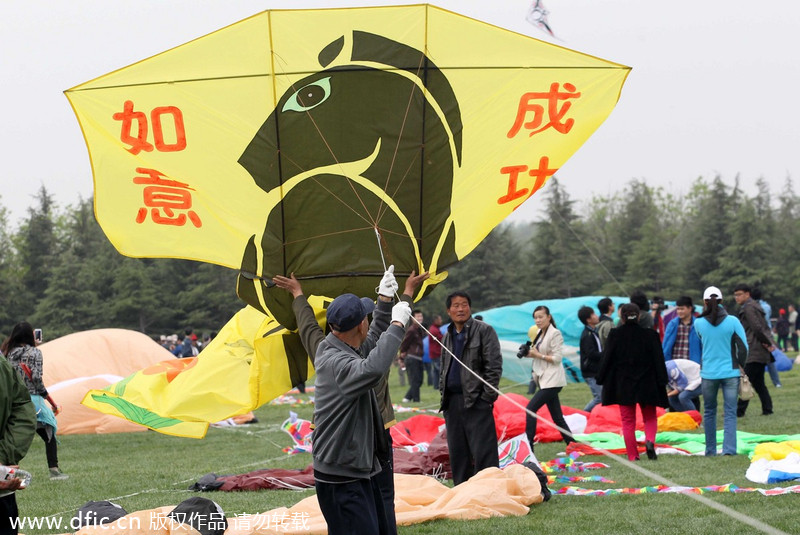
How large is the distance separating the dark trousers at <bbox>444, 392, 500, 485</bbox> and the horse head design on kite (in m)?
1.91

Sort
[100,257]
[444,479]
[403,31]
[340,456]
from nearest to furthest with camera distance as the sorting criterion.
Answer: [340,456] → [403,31] → [444,479] → [100,257]

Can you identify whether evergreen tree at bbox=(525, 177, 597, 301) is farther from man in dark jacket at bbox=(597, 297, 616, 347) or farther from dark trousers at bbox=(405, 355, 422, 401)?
man in dark jacket at bbox=(597, 297, 616, 347)

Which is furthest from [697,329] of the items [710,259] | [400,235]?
[710,259]

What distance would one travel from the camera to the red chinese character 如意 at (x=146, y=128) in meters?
7.14

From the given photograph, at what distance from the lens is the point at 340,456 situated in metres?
→ 5.17

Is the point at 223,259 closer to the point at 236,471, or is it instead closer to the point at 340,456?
the point at 340,456

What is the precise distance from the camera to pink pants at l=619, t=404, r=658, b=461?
434 inches

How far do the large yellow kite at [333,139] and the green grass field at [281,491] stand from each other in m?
2.33

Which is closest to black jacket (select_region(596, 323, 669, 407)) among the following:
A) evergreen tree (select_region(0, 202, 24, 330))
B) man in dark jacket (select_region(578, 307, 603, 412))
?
man in dark jacket (select_region(578, 307, 603, 412))

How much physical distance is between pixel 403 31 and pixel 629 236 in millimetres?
54853

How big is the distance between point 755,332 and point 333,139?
32.4ft

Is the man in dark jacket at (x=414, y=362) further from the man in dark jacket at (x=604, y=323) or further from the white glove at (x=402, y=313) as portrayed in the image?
the white glove at (x=402, y=313)

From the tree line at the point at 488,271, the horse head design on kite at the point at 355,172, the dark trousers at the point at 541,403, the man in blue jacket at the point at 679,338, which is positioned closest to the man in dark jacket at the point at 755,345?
the man in blue jacket at the point at 679,338

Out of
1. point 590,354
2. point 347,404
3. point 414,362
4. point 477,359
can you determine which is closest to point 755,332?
point 590,354
